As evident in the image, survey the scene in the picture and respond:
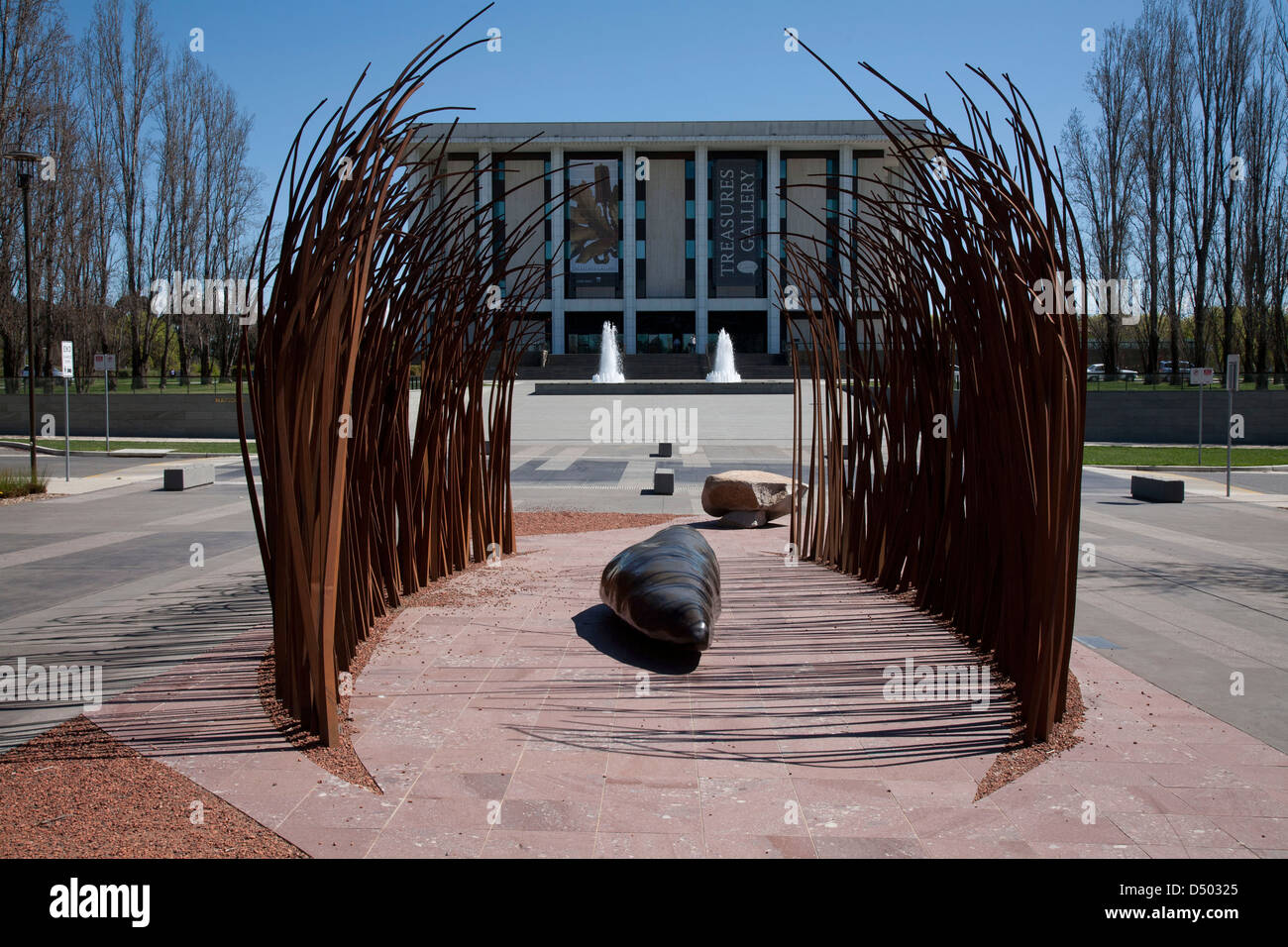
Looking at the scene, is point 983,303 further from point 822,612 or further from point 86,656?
point 86,656

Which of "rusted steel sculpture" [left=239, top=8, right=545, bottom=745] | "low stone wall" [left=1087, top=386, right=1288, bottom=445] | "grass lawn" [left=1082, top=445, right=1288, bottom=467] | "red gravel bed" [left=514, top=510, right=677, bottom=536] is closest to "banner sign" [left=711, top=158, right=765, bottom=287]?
"low stone wall" [left=1087, top=386, right=1288, bottom=445]

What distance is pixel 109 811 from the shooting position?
3.34 metres

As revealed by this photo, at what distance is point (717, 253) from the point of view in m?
55.0

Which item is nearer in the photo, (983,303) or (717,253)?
(983,303)

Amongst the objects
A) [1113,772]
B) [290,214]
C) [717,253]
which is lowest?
[1113,772]

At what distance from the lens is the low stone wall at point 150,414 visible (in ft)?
92.0

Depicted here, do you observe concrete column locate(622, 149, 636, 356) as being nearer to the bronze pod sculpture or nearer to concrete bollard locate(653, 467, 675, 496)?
concrete bollard locate(653, 467, 675, 496)

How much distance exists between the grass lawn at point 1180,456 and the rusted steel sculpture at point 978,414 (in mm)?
15395

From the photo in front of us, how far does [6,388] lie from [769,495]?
26922 millimetres

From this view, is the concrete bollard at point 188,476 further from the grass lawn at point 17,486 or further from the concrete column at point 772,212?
the concrete column at point 772,212

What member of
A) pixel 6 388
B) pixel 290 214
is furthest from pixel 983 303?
pixel 6 388

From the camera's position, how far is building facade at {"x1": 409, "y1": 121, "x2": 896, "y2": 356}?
173ft

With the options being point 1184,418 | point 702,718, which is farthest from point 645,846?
point 1184,418

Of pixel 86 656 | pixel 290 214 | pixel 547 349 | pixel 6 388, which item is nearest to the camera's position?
pixel 290 214
